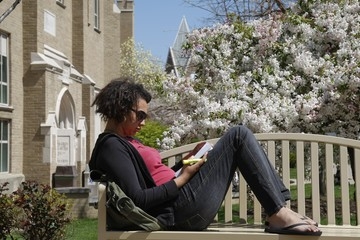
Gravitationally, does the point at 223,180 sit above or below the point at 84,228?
above

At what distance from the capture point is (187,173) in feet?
15.2

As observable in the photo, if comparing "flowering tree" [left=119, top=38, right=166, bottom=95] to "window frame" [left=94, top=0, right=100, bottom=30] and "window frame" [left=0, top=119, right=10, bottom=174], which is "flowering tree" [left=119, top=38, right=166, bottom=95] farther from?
"window frame" [left=0, top=119, right=10, bottom=174]

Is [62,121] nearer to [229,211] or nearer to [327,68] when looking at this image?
[327,68]

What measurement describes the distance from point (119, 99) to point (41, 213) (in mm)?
3738

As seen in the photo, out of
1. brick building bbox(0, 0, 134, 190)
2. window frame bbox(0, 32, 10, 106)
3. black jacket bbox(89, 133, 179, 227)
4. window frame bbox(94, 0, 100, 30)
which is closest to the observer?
black jacket bbox(89, 133, 179, 227)

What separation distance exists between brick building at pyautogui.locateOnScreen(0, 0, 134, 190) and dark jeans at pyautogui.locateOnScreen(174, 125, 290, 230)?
51.2 feet

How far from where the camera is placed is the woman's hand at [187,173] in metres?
4.63

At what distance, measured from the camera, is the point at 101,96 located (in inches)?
190

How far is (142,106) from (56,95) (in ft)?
61.1


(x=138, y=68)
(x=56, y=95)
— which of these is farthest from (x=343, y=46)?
(x=138, y=68)

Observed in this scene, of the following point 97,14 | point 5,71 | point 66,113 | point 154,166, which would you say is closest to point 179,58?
point 5,71

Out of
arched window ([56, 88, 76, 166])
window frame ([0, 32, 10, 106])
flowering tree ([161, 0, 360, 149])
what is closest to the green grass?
flowering tree ([161, 0, 360, 149])

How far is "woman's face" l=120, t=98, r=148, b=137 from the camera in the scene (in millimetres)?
4793

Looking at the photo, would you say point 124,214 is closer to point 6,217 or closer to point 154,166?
point 154,166
